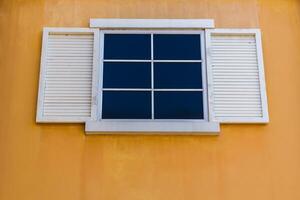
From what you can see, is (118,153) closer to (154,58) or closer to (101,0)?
(154,58)

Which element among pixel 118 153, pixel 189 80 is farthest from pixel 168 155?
pixel 189 80

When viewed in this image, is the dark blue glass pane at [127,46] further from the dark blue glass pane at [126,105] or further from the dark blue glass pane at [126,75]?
the dark blue glass pane at [126,105]

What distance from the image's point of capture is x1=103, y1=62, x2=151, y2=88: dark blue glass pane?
23.0 ft

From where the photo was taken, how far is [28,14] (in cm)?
736

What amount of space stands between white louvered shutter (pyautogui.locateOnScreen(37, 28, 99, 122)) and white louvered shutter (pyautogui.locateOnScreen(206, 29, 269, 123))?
1.61m

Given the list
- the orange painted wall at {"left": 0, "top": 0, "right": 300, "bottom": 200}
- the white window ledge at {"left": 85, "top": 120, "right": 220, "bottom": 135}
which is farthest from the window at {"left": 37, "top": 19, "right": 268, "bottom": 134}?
the orange painted wall at {"left": 0, "top": 0, "right": 300, "bottom": 200}

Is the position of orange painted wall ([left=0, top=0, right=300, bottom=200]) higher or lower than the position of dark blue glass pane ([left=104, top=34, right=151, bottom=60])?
lower

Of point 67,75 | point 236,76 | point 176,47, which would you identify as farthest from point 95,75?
point 236,76

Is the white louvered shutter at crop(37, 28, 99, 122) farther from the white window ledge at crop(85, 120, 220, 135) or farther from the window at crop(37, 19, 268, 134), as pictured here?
the white window ledge at crop(85, 120, 220, 135)

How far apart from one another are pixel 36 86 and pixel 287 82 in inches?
132

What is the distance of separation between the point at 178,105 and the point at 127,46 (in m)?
1.11

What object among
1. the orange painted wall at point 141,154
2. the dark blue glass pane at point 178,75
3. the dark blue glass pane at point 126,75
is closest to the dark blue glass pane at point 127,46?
the dark blue glass pane at point 126,75

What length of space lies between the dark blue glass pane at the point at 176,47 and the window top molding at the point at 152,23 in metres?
0.14

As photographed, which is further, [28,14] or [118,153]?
[28,14]
